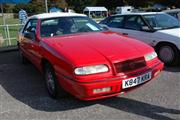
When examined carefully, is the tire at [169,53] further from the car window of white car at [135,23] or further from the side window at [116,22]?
the side window at [116,22]

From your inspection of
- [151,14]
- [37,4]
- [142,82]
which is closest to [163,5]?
[37,4]

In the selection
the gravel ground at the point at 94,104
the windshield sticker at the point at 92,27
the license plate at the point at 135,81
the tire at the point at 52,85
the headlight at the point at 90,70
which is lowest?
the gravel ground at the point at 94,104

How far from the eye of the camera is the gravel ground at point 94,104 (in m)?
4.85

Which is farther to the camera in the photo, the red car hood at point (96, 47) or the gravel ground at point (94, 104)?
the red car hood at point (96, 47)

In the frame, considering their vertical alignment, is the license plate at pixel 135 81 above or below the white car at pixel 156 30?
below

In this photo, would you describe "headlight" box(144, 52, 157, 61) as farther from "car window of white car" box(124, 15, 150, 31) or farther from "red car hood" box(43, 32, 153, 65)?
"car window of white car" box(124, 15, 150, 31)

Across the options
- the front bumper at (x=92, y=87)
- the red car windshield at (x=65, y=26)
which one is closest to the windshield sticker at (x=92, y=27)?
the red car windshield at (x=65, y=26)

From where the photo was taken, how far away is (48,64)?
5871 millimetres

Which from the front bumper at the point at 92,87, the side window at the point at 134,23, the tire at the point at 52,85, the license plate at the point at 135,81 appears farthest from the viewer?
the side window at the point at 134,23

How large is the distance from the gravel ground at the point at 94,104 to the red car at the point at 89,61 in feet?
0.93

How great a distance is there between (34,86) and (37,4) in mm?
71592

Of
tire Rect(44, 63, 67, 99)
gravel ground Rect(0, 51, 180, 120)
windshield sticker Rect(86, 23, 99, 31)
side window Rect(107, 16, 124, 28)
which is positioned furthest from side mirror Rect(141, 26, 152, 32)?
tire Rect(44, 63, 67, 99)

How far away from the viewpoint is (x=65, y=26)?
21.9 feet

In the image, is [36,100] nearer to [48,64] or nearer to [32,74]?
[48,64]
